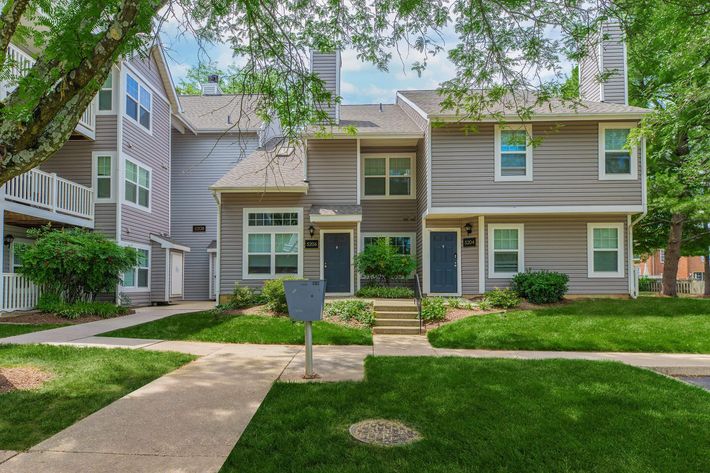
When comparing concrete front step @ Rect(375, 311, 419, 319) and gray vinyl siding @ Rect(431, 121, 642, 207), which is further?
gray vinyl siding @ Rect(431, 121, 642, 207)

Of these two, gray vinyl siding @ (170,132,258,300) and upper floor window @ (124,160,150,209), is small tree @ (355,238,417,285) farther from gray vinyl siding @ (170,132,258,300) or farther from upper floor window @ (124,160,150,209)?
gray vinyl siding @ (170,132,258,300)

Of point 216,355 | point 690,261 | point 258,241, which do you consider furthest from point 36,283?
point 690,261

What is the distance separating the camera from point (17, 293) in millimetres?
11031

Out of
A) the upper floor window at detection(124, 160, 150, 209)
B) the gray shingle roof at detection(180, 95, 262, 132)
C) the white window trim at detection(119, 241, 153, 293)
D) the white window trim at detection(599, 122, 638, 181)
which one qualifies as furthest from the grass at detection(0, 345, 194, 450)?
the gray shingle roof at detection(180, 95, 262, 132)

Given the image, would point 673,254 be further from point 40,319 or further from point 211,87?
point 211,87

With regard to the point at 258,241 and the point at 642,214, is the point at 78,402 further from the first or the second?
the point at 642,214

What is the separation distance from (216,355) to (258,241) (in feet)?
23.2

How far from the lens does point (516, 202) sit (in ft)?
41.5

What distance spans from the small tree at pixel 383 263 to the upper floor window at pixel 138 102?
9.43 meters

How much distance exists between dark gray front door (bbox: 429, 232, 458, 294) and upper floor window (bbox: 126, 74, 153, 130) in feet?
36.4

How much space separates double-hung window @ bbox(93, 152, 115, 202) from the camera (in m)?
14.0

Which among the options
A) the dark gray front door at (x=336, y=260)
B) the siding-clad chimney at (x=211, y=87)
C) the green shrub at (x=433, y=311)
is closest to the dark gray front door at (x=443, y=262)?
the green shrub at (x=433, y=311)

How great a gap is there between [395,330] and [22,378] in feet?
22.6

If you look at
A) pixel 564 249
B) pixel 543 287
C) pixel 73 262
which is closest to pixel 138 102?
pixel 73 262
